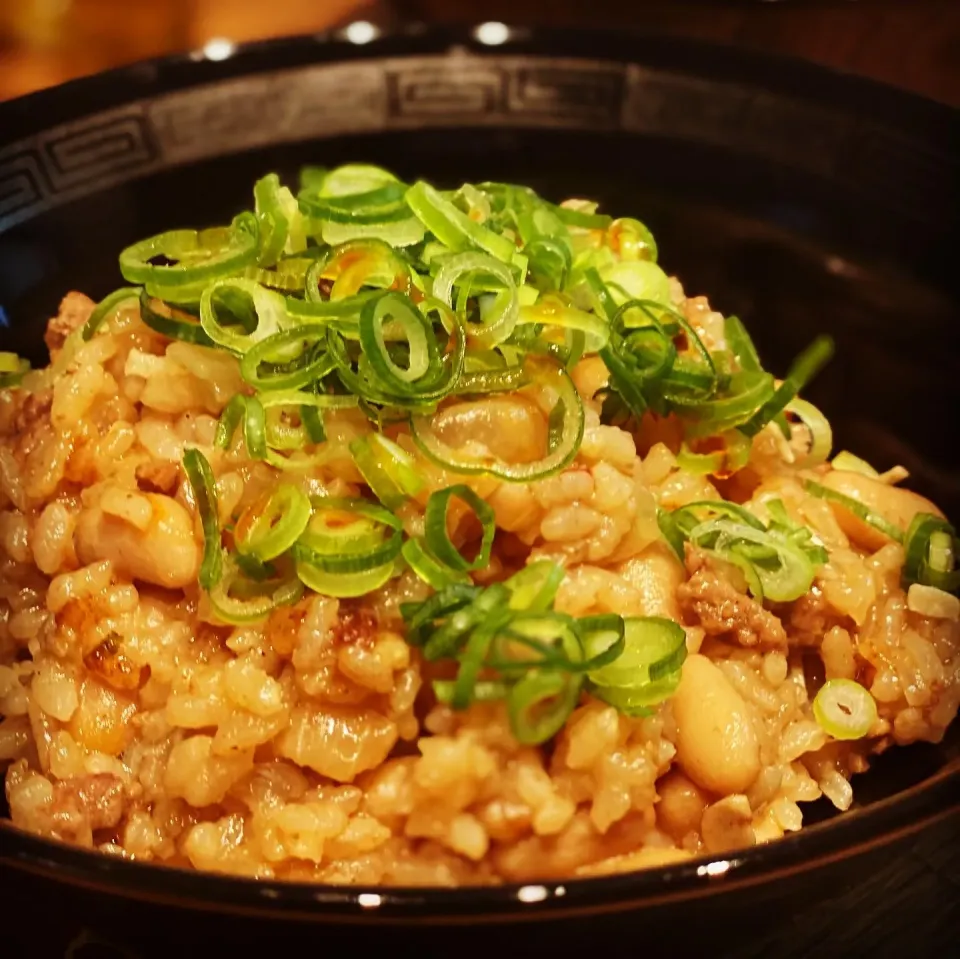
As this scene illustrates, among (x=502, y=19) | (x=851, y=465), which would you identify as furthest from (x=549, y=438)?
(x=502, y=19)

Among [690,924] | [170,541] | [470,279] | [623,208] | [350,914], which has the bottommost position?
[690,924]

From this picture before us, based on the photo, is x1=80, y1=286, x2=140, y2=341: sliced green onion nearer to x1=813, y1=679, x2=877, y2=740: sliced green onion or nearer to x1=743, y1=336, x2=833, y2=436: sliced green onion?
x1=743, y1=336, x2=833, y2=436: sliced green onion

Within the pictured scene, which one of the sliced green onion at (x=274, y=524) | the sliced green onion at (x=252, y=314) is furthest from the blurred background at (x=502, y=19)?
the sliced green onion at (x=274, y=524)

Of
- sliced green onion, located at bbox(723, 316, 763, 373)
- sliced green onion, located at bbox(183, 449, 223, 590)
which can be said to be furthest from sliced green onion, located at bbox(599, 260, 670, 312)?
sliced green onion, located at bbox(183, 449, 223, 590)

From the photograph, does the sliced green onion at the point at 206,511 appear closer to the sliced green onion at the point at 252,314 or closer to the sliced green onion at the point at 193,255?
the sliced green onion at the point at 252,314

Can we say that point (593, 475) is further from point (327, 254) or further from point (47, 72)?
point (47, 72)

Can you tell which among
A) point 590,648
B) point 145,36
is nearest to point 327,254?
point 590,648

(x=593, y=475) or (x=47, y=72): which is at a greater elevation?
(x=47, y=72)
